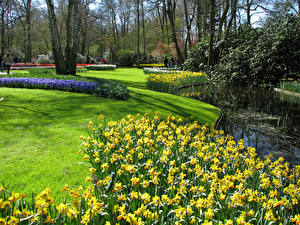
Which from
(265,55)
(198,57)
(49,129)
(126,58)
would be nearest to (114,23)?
(126,58)

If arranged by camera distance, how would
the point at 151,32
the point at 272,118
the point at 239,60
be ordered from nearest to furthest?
1. the point at 272,118
2. the point at 239,60
3. the point at 151,32

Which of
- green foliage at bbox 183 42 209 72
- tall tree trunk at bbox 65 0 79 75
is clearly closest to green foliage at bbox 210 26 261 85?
green foliage at bbox 183 42 209 72

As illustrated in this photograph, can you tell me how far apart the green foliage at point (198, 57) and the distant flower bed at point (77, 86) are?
12979mm

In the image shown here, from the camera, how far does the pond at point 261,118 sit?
21.2ft

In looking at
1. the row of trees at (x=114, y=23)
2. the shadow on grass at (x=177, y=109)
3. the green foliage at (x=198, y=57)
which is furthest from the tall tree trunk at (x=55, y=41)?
the green foliage at (x=198, y=57)

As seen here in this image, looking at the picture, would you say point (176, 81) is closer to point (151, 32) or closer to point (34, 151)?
point (34, 151)

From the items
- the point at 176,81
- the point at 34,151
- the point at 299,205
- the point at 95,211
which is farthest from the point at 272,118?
the point at 95,211

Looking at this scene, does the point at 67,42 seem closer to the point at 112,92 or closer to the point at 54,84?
the point at 54,84

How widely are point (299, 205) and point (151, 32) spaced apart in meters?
53.0

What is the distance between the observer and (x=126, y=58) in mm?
39031

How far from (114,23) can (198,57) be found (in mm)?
30205

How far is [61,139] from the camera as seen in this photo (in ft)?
16.0

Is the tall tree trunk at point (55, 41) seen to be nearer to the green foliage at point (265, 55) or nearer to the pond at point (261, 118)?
the pond at point (261, 118)

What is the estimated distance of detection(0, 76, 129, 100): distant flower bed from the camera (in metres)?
9.02
